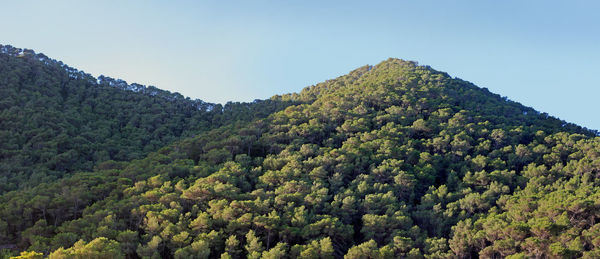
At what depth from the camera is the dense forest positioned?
91.1ft

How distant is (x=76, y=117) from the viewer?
53.9 metres

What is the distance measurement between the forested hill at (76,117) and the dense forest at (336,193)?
80 centimetres

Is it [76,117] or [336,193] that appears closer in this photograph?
[336,193]

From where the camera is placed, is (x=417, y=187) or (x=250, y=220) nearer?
(x=250, y=220)

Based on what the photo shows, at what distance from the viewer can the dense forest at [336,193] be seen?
27.8 m

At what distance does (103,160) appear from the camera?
46.0 meters

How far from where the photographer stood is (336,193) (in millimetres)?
36250

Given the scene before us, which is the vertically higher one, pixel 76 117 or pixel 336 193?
pixel 76 117

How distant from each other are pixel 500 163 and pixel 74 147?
45.4 meters

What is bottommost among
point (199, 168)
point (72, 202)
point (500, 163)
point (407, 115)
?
point (72, 202)

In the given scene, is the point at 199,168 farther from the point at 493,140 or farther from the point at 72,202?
the point at 493,140

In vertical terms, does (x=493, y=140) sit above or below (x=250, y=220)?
above

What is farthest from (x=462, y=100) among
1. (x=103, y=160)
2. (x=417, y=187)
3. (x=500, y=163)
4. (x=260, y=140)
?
(x=103, y=160)

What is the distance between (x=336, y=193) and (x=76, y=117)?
1454 inches
